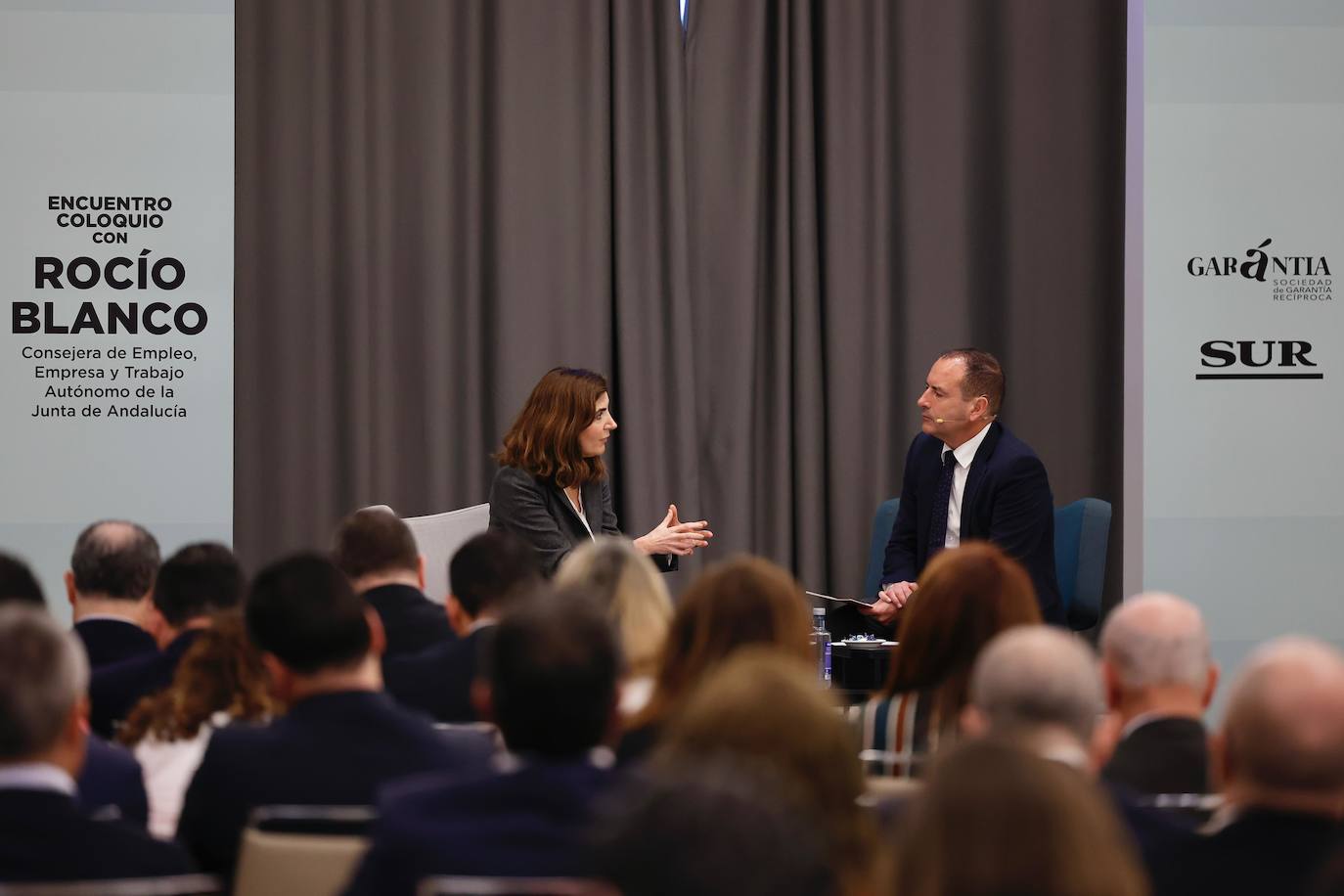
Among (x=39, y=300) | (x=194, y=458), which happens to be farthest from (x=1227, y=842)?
(x=39, y=300)

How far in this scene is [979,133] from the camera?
21.5 ft

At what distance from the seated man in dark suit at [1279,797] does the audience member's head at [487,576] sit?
1.79 meters

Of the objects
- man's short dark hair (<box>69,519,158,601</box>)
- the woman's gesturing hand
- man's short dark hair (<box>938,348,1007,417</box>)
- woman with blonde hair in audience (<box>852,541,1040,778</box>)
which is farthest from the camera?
man's short dark hair (<box>938,348,1007,417</box>)

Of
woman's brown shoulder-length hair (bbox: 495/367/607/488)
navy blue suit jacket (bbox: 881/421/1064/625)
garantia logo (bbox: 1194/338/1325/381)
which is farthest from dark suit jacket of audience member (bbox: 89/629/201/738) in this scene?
garantia logo (bbox: 1194/338/1325/381)

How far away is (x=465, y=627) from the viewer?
11.6 ft

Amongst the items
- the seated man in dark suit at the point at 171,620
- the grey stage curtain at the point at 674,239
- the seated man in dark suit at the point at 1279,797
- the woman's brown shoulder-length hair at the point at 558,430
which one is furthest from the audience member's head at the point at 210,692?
the grey stage curtain at the point at 674,239

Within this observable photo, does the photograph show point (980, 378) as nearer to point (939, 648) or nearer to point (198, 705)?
→ point (939, 648)

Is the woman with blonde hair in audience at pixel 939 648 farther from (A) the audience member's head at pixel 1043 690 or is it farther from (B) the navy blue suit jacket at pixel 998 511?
(B) the navy blue suit jacket at pixel 998 511

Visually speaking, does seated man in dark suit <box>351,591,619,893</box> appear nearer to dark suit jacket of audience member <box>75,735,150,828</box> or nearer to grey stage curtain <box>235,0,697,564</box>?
dark suit jacket of audience member <box>75,735,150,828</box>

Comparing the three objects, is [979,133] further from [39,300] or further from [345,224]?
[39,300]

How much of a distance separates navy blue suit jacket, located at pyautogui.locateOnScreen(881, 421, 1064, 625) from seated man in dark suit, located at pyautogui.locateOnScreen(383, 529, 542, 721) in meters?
2.23

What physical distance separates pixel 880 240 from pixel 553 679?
15.4 feet

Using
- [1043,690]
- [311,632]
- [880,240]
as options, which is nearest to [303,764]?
[311,632]

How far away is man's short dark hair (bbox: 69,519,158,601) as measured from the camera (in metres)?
3.56
